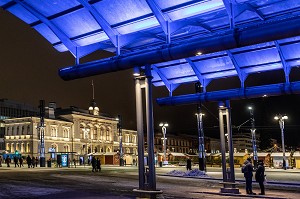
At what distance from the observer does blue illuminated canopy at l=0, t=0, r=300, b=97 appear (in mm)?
12492

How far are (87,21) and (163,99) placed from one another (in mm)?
7771

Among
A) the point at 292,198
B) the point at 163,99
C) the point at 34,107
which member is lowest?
the point at 292,198

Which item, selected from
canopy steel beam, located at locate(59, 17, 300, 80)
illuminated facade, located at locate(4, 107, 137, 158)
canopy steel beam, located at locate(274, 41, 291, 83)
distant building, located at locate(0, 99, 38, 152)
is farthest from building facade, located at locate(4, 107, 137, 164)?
canopy steel beam, located at locate(59, 17, 300, 80)

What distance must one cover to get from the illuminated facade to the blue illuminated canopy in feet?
289

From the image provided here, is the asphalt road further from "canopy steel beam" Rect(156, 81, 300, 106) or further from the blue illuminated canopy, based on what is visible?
the blue illuminated canopy

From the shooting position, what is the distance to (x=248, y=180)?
19.9m

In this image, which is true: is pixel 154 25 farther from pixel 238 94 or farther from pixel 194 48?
pixel 238 94

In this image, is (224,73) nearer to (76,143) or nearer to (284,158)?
(284,158)

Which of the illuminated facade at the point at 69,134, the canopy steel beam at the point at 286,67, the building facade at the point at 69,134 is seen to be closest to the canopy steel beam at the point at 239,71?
the canopy steel beam at the point at 286,67

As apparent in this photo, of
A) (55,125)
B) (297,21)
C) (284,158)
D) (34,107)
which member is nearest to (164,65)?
(297,21)

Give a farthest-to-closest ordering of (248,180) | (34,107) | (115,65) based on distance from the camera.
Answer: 1. (34,107)
2. (248,180)
3. (115,65)

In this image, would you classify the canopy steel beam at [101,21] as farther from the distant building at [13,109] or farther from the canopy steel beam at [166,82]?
the distant building at [13,109]

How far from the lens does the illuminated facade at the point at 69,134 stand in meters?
109

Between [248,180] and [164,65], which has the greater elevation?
[164,65]
